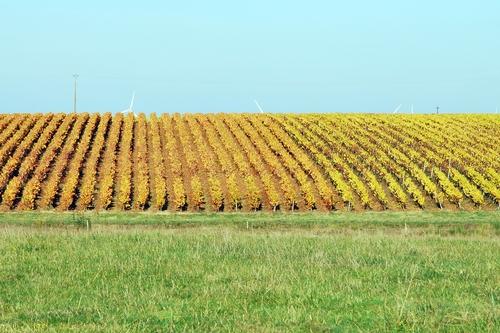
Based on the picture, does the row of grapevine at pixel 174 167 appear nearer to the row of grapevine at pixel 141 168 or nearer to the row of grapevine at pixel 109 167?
the row of grapevine at pixel 141 168

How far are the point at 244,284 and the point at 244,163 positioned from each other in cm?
3561

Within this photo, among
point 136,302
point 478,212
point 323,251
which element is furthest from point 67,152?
point 136,302

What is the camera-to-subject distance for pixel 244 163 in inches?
1785

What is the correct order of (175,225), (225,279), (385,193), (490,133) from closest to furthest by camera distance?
(225,279) < (175,225) < (385,193) < (490,133)

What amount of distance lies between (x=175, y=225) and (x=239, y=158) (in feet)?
54.8

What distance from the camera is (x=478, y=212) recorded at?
37812 mm

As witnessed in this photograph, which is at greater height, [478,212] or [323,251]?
[323,251]

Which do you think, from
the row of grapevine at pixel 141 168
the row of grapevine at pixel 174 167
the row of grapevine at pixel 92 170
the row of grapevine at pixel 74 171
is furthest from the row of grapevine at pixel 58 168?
the row of grapevine at pixel 174 167

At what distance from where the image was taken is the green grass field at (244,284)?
768cm

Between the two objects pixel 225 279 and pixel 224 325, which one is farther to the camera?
pixel 225 279

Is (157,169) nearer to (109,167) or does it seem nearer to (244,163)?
(109,167)

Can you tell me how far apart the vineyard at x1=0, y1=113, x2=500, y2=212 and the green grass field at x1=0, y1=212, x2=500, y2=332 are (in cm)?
2245

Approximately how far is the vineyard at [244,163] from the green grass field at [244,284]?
22.5 metres

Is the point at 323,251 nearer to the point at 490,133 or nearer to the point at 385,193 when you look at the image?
the point at 385,193
